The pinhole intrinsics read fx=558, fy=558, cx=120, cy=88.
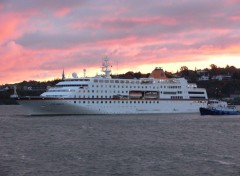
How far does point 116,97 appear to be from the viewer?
97.6 metres

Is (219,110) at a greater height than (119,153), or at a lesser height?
greater

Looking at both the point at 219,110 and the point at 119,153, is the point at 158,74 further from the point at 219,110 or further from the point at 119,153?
the point at 119,153

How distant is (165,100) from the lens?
105m

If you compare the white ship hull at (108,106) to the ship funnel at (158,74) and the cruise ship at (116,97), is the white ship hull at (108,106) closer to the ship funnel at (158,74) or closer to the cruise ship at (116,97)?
the cruise ship at (116,97)

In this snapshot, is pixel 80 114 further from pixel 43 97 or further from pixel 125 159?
pixel 125 159

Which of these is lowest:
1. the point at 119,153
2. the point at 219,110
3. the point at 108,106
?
the point at 119,153

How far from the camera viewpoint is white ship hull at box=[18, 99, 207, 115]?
298 ft

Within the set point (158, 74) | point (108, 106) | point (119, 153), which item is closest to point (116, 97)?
point (108, 106)

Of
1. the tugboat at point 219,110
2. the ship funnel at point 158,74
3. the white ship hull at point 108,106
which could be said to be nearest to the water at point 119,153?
the white ship hull at point 108,106

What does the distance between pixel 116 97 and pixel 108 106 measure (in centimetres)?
257

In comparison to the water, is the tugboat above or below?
above

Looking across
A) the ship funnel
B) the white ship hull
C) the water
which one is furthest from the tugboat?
the water

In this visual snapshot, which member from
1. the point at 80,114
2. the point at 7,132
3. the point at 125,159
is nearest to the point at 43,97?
the point at 80,114

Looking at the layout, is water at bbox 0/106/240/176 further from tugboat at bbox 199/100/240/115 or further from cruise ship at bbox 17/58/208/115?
tugboat at bbox 199/100/240/115
